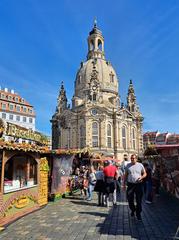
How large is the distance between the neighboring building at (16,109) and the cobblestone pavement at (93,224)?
171ft

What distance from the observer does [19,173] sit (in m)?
10.6

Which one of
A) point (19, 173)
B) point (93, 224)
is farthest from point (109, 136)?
point (93, 224)

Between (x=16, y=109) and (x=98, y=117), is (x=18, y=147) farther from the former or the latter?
(x=16, y=109)

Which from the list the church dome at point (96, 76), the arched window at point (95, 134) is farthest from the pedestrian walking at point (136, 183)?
the church dome at point (96, 76)

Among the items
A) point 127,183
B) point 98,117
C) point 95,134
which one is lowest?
point 127,183

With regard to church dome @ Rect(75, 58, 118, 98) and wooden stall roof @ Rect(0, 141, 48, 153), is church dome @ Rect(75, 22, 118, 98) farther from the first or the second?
wooden stall roof @ Rect(0, 141, 48, 153)

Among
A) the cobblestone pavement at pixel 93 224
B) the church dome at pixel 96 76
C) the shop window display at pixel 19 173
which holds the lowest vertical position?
the cobblestone pavement at pixel 93 224

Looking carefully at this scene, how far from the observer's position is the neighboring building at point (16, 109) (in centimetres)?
5934

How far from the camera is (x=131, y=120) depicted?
63625mm

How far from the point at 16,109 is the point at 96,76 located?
2225 centimetres

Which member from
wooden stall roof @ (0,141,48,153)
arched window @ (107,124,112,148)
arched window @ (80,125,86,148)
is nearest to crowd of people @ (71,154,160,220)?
wooden stall roof @ (0,141,48,153)

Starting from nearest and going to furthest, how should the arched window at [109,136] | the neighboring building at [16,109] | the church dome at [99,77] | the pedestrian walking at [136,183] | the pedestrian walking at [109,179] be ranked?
the pedestrian walking at [136,183] → the pedestrian walking at [109,179] → the arched window at [109,136] → the neighboring building at [16,109] → the church dome at [99,77]

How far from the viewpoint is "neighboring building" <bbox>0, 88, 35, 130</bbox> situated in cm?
5934

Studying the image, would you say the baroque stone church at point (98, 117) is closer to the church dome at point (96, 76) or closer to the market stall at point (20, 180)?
the church dome at point (96, 76)
